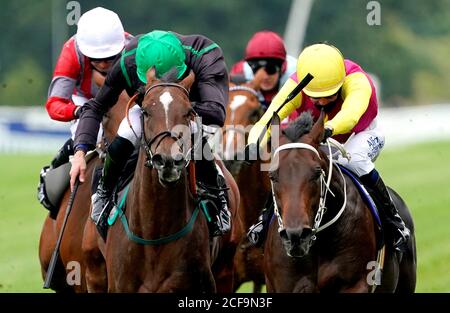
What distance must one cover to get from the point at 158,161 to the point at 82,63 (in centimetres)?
287

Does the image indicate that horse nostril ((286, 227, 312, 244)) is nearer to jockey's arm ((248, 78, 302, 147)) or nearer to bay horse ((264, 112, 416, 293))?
bay horse ((264, 112, 416, 293))

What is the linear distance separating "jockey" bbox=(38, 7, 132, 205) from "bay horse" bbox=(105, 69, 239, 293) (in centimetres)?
177

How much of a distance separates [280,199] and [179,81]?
3.36ft

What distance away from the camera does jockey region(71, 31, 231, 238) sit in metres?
7.59

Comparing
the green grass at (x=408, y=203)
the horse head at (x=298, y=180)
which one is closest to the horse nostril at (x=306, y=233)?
the horse head at (x=298, y=180)

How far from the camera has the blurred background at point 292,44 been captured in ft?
96.6

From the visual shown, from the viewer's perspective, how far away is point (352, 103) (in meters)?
7.84

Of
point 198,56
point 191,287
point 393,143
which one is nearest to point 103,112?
point 198,56

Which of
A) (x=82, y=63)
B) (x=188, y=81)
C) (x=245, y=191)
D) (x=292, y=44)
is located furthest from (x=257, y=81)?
(x=292, y=44)

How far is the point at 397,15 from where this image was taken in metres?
51.6

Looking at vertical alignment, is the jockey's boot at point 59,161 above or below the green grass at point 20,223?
above

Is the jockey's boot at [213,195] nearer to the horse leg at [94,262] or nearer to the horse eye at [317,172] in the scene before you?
the horse leg at [94,262]

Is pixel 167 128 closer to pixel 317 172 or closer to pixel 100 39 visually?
pixel 317 172

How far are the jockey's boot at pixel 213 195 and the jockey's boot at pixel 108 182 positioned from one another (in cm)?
54
